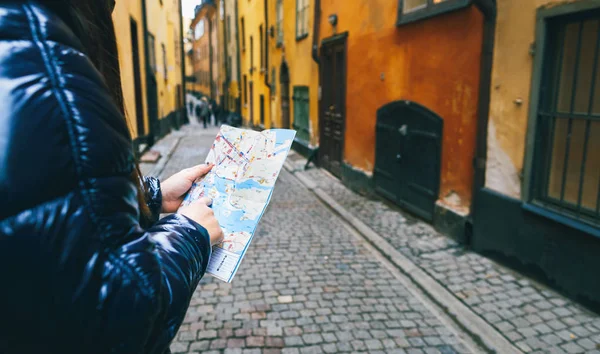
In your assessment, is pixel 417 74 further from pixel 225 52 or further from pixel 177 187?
pixel 225 52

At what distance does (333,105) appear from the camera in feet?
34.5

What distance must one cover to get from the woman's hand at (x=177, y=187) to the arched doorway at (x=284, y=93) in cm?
1416

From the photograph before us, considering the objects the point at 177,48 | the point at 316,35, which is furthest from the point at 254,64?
the point at 316,35

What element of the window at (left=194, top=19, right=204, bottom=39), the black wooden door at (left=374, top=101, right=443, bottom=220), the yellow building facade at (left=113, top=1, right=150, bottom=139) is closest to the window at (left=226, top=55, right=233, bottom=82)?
the yellow building facade at (left=113, top=1, right=150, bottom=139)

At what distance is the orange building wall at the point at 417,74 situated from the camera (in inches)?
216

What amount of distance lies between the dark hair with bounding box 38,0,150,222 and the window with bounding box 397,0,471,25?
495 centimetres

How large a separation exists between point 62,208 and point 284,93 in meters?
15.6

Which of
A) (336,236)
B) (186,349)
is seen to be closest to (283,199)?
(336,236)

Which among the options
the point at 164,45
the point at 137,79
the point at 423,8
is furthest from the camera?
the point at 164,45

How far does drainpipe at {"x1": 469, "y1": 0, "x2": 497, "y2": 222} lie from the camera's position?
4.89 metres

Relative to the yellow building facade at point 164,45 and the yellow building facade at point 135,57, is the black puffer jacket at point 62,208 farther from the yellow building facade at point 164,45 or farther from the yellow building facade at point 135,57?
the yellow building facade at point 164,45

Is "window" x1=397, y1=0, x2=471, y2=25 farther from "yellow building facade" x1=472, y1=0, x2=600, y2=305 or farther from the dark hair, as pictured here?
the dark hair

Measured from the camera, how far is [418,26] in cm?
653

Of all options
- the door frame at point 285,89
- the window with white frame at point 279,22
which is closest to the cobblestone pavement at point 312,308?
the door frame at point 285,89
